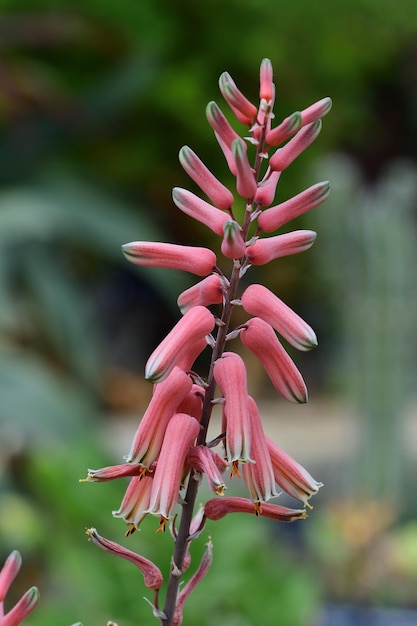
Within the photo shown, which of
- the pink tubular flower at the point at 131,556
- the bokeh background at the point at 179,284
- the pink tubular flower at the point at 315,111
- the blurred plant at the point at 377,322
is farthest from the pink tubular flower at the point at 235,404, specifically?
the blurred plant at the point at 377,322

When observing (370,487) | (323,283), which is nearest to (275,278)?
(323,283)

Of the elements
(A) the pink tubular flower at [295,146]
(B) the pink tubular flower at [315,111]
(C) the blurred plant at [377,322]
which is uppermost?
(B) the pink tubular flower at [315,111]

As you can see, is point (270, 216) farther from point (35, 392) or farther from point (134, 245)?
point (35, 392)

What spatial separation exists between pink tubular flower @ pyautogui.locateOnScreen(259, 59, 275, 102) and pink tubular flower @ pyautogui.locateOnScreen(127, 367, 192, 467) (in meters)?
0.25

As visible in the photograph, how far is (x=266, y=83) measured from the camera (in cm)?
83

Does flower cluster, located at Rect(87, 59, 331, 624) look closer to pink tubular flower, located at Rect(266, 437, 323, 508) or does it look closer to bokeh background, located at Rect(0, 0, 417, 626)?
pink tubular flower, located at Rect(266, 437, 323, 508)

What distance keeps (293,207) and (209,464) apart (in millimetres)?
234

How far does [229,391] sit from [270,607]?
272 centimetres

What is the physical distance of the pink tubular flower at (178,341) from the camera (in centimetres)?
79

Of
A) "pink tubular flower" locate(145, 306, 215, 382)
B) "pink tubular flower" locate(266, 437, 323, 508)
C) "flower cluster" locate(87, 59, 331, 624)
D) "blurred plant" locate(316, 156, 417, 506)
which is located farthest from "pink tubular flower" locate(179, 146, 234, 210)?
"blurred plant" locate(316, 156, 417, 506)

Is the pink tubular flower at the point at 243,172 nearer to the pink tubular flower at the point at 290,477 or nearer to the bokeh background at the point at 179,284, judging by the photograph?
the pink tubular flower at the point at 290,477

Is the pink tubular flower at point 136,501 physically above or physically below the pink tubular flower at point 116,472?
below

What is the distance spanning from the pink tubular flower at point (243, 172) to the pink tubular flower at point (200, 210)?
0.14 ft

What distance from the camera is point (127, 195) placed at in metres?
9.98
